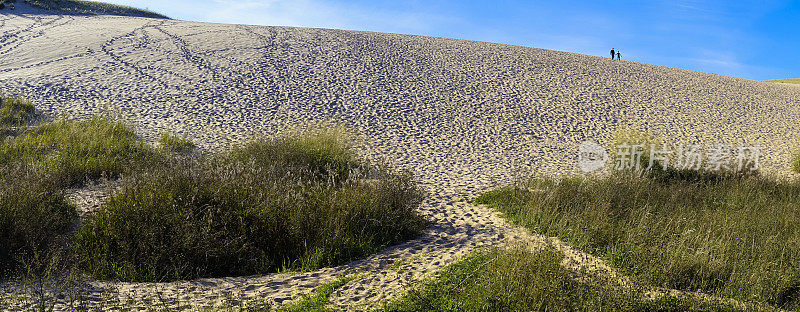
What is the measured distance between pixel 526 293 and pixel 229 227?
3.23 meters

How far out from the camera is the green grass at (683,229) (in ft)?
13.8

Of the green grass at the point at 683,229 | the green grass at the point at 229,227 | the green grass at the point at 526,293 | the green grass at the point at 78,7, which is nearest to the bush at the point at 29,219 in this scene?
the green grass at the point at 229,227

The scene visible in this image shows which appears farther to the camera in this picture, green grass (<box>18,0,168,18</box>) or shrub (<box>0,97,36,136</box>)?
Answer: green grass (<box>18,0,168,18</box>)

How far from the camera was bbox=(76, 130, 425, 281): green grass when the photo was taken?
4.64 m

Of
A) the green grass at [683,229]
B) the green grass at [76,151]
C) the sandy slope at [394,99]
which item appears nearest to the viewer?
the green grass at [683,229]

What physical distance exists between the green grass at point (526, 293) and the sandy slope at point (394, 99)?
0.37 meters

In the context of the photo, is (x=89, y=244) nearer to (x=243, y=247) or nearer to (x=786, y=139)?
(x=243, y=247)

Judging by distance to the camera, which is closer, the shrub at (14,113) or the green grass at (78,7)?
the shrub at (14,113)

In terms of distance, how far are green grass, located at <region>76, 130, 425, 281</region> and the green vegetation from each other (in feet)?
1.96

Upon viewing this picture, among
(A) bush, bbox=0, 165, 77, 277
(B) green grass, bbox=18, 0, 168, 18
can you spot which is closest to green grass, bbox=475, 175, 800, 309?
(A) bush, bbox=0, 165, 77, 277

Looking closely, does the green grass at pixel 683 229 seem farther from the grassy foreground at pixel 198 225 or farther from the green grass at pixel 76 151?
the green grass at pixel 76 151

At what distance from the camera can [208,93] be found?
1488 cm

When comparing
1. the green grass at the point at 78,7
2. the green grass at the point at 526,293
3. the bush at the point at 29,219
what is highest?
the green grass at the point at 78,7

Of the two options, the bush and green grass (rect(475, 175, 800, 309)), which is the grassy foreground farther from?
green grass (rect(475, 175, 800, 309))
